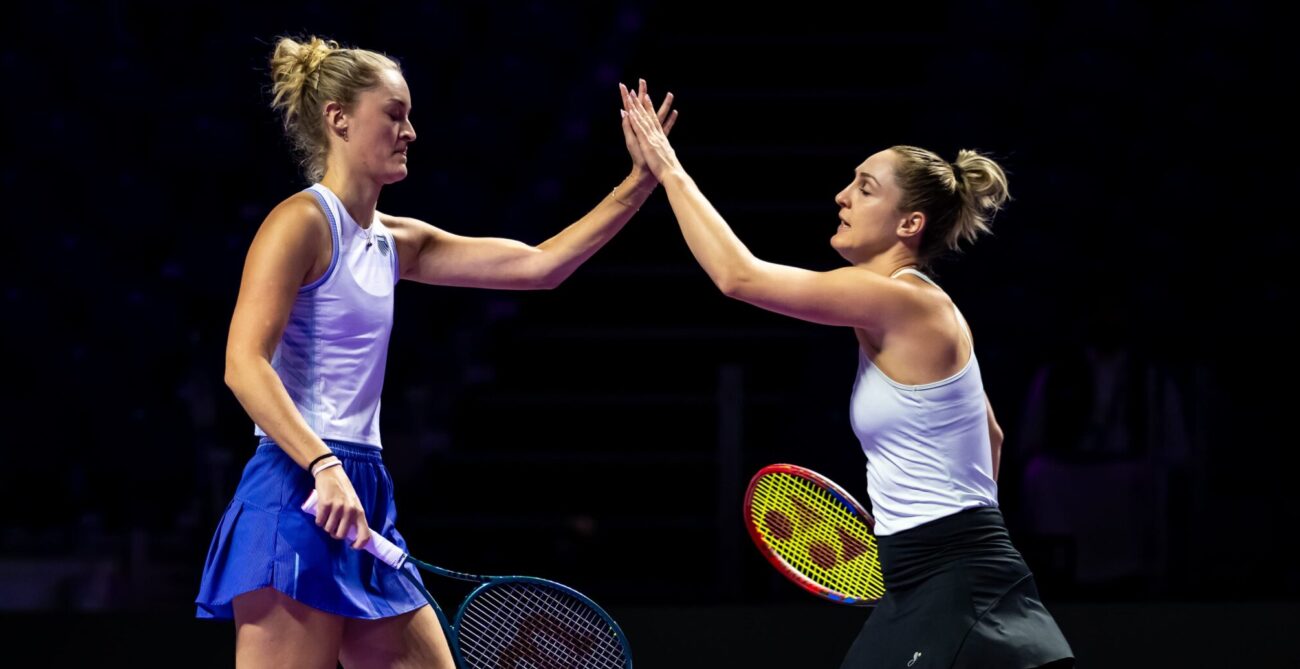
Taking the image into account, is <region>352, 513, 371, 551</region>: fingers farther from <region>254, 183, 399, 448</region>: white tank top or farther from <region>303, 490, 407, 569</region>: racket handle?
<region>254, 183, 399, 448</region>: white tank top

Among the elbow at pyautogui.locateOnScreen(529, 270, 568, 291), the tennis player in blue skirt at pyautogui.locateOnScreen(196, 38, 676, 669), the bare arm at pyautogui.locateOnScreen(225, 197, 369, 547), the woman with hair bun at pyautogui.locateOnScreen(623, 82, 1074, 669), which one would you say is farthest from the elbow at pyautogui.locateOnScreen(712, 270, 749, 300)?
the bare arm at pyautogui.locateOnScreen(225, 197, 369, 547)

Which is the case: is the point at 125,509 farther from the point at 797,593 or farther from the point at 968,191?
the point at 968,191

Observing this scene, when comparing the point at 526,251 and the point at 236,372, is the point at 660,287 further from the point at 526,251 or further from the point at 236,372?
the point at 236,372

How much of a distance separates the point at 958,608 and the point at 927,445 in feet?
0.78

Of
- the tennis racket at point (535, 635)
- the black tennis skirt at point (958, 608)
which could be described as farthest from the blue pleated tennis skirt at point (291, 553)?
the black tennis skirt at point (958, 608)

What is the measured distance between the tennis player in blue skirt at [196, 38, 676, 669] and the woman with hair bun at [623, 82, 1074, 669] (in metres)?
0.53

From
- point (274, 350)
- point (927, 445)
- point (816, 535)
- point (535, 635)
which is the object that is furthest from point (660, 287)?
point (274, 350)

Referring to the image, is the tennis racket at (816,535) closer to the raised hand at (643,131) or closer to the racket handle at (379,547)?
the raised hand at (643,131)

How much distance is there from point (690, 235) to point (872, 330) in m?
0.34

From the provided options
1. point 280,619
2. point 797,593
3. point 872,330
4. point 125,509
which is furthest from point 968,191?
point 125,509

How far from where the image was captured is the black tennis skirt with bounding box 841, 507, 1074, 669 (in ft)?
7.16

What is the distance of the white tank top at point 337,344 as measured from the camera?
2.24 m

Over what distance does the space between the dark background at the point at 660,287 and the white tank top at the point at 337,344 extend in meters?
2.17

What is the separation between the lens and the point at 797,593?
15.4 ft
